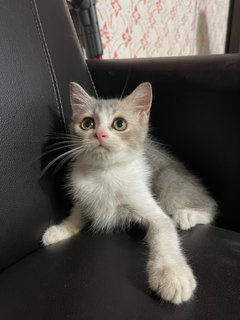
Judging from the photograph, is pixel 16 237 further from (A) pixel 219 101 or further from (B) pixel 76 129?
(A) pixel 219 101

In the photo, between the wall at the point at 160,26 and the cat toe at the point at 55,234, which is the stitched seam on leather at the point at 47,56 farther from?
the wall at the point at 160,26

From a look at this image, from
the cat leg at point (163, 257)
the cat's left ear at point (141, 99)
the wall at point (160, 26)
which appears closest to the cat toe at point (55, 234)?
the cat leg at point (163, 257)

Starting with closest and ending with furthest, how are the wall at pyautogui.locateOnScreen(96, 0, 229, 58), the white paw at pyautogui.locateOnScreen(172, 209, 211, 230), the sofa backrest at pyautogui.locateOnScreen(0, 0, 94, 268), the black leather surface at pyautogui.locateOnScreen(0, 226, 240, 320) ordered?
1. the black leather surface at pyautogui.locateOnScreen(0, 226, 240, 320)
2. the sofa backrest at pyautogui.locateOnScreen(0, 0, 94, 268)
3. the white paw at pyautogui.locateOnScreen(172, 209, 211, 230)
4. the wall at pyautogui.locateOnScreen(96, 0, 229, 58)

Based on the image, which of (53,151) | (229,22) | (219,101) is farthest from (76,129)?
(229,22)

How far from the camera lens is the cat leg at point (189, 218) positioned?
2.77 feet

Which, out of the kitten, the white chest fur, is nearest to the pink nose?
the kitten

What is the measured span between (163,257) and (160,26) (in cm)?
148

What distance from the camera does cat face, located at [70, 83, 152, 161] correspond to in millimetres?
815

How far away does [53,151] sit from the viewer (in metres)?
0.89

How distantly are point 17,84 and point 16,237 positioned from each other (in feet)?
1.24

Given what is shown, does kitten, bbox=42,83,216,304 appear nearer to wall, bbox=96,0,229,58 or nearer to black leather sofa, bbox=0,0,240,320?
black leather sofa, bbox=0,0,240,320

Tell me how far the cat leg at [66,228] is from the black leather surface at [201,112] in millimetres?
362

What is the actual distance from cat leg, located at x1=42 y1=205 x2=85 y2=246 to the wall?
835 mm

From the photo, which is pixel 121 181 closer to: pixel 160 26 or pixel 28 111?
pixel 28 111
